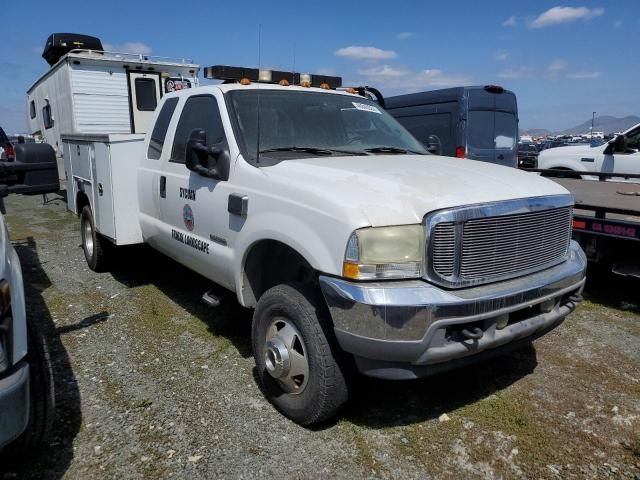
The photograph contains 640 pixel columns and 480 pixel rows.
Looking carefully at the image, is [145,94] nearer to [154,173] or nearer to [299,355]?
[154,173]

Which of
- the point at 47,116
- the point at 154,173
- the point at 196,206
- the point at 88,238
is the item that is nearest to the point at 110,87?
the point at 47,116

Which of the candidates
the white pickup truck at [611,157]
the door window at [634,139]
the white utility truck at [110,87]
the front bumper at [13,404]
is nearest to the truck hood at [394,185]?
the front bumper at [13,404]

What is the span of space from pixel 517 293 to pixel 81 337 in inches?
138

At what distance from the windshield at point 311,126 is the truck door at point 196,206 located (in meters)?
0.25

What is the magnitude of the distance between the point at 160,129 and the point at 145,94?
735 cm

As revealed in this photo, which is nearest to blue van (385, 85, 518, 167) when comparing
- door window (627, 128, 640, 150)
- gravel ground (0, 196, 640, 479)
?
door window (627, 128, 640, 150)

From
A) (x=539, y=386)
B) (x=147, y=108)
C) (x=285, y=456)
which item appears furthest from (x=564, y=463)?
(x=147, y=108)

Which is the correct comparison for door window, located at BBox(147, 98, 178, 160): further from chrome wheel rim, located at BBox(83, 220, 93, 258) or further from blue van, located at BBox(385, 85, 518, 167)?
blue van, located at BBox(385, 85, 518, 167)

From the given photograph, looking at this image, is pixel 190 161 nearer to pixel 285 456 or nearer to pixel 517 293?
pixel 285 456

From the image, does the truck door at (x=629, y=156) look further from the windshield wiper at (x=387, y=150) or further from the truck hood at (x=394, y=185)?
the truck hood at (x=394, y=185)

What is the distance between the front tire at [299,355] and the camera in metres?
2.90

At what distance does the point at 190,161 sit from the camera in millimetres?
3727

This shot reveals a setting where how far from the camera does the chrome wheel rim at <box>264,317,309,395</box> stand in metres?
3.06

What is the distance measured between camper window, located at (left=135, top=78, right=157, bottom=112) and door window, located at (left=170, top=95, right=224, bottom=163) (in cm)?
765
